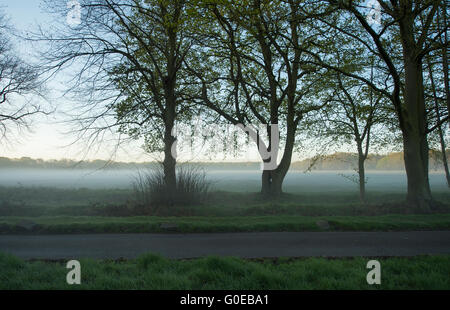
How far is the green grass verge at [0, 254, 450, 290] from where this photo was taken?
4500 millimetres

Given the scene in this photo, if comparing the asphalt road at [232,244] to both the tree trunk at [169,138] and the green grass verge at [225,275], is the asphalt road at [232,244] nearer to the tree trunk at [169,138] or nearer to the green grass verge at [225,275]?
the green grass verge at [225,275]

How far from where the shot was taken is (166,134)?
15938mm

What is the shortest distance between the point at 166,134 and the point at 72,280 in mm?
11684

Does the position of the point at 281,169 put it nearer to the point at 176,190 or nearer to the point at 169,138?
the point at 176,190

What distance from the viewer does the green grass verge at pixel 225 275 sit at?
4500mm

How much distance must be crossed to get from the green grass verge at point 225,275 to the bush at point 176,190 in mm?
9007

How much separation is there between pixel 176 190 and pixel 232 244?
7707 millimetres

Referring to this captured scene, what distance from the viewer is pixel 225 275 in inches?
191

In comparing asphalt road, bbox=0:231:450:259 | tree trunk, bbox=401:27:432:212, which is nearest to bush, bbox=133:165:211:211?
asphalt road, bbox=0:231:450:259

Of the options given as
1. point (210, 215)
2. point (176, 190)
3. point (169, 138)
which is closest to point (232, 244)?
point (210, 215)

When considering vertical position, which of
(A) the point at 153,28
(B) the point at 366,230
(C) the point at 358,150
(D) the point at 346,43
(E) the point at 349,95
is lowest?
(B) the point at 366,230

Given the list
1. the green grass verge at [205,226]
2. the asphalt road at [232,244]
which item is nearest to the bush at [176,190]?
the green grass verge at [205,226]
